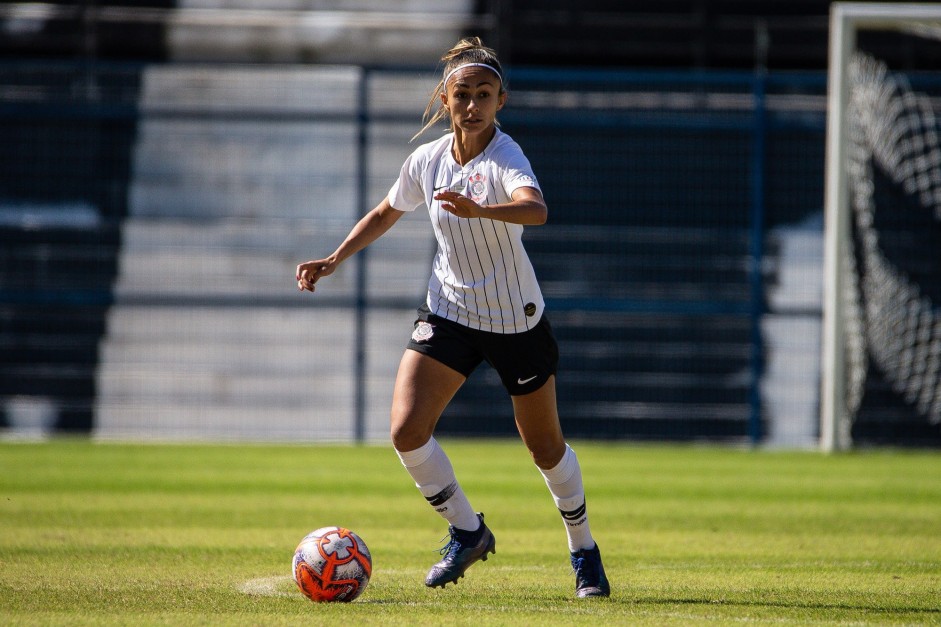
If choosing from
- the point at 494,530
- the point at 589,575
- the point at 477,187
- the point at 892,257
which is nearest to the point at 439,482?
the point at 589,575

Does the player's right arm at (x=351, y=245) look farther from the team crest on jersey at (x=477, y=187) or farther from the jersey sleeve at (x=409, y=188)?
the team crest on jersey at (x=477, y=187)

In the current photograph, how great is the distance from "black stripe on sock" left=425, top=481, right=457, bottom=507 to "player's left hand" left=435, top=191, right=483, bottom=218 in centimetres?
125

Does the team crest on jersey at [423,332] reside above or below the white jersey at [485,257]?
below

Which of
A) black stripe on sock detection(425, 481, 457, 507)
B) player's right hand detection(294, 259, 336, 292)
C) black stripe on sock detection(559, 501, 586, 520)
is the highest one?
player's right hand detection(294, 259, 336, 292)

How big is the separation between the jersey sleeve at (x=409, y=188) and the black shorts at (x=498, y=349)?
0.52 meters

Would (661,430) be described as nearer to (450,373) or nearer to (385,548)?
(385,548)

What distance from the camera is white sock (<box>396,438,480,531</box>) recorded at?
538 cm

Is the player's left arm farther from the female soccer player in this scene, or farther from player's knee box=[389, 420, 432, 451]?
player's knee box=[389, 420, 432, 451]

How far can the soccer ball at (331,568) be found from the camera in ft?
16.6

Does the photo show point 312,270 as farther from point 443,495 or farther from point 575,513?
point 575,513

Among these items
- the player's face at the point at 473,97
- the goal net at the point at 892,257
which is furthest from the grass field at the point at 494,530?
the player's face at the point at 473,97

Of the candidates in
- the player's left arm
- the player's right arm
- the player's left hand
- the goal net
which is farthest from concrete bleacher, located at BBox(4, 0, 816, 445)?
the player's left hand

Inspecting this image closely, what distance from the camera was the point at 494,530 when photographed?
25.3 feet

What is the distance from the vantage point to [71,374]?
14.5 metres
